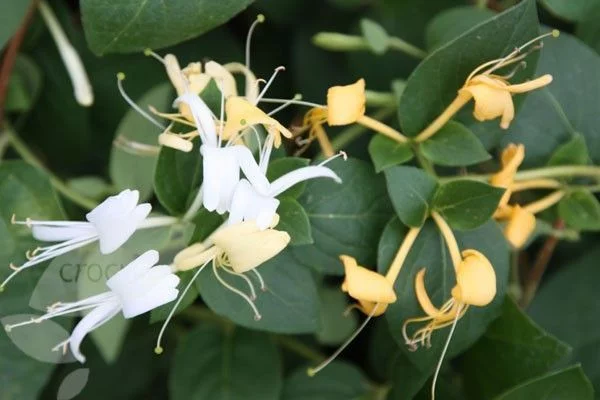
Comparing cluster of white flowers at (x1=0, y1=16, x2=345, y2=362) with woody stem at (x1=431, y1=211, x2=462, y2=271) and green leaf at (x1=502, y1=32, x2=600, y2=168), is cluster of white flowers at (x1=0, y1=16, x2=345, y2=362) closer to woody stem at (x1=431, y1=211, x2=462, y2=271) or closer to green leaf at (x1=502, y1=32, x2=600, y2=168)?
woody stem at (x1=431, y1=211, x2=462, y2=271)

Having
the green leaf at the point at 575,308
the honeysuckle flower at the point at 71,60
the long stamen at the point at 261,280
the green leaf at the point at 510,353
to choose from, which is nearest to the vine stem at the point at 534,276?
the green leaf at the point at 575,308

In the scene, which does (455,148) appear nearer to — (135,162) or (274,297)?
(274,297)

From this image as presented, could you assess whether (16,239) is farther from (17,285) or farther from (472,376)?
(472,376)

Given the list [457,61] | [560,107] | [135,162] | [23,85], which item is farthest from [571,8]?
[23,85]

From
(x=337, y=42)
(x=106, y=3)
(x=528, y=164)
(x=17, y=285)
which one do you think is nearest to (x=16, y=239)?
(x=17, y=285)

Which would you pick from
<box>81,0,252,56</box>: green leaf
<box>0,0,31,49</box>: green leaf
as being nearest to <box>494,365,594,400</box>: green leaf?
<box>81,0,252,56</box>: green leaf

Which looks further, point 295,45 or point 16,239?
point 295,45

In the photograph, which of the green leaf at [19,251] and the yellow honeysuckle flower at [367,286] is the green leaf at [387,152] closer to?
the yellow honeysuckle flower at [367,286]
